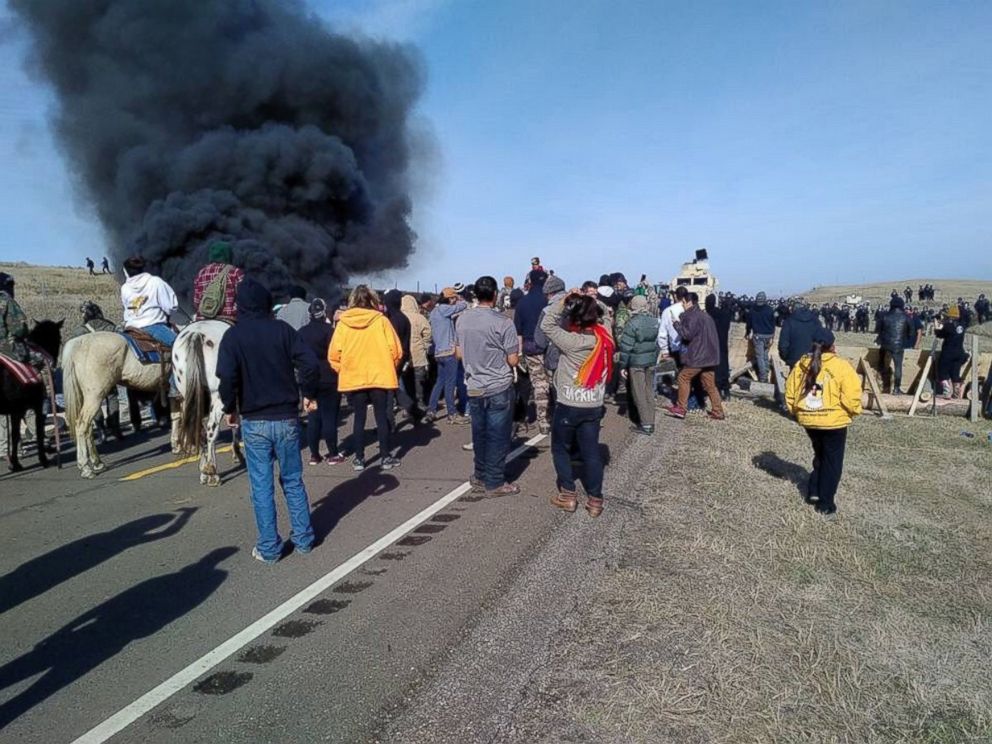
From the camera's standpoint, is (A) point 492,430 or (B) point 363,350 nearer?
(A) point 492,430

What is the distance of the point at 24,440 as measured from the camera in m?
9.81

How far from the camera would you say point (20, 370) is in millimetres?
7812

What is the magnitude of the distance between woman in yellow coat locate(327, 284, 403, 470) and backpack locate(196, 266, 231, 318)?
4.38 ft

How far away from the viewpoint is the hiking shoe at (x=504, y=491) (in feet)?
21.5

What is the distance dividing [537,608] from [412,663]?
2.89 feet

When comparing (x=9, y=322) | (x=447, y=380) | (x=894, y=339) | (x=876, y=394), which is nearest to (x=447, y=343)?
(x=447, y=380)

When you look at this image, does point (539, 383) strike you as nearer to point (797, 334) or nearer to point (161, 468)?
point (797, 334)

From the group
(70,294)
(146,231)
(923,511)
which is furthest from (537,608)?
(70,294)

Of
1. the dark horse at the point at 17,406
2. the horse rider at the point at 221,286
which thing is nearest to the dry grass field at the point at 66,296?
the dark horse at the point at 17,406

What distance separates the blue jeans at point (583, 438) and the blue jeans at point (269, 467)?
2.08m

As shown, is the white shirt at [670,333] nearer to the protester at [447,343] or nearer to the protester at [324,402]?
the protester at [447,343]

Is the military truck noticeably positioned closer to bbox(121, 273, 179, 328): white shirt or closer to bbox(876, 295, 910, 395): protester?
bbox(876, 295, 910, 395): protester

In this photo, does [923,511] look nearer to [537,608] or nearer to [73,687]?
[537,608]

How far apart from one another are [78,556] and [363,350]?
308 centimetres
